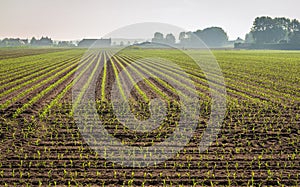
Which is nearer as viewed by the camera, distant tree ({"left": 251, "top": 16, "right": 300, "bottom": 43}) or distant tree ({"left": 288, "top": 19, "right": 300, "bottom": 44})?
distant tree ({"left": 288, "top": 19, "right": 300, "bottom": 44})

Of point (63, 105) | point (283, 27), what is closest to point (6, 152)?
point (63, 105)

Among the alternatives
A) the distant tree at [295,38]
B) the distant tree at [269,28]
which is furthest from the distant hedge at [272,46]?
the distant tree at [269,28]

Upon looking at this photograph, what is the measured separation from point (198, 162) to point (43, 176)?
332 cm

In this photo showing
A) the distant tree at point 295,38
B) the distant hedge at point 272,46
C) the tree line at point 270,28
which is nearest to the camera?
the distant hedge at point 272,46

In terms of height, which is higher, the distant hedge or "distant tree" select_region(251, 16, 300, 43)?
"distant tree" select_region(251, 16, 300, 43)

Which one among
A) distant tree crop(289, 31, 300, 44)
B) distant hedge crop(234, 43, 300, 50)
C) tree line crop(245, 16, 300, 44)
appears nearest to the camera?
distant hedge crop(234, 43, 300, 50)

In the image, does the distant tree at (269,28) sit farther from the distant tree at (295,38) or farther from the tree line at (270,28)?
the distant tree at (295,38)

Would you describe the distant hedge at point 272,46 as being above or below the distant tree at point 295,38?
below

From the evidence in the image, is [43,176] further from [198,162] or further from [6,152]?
[198,162]

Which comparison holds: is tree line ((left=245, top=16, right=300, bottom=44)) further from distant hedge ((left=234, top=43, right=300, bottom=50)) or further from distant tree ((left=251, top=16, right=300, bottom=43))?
distant hedge ((left=234, top=43, right=300, bottom=50))

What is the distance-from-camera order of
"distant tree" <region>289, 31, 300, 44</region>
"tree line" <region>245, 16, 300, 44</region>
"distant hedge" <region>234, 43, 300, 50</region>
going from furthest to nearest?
"tree line" <region>245, 16, 300, 44</region> < "distant tree" <region>289, 31, 300, 44</region> < "distant hedge" <region>234, 43, 300, 50</region>

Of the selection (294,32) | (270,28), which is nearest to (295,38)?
(294,32)

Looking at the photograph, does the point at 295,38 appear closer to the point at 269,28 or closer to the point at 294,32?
the point at 294,32

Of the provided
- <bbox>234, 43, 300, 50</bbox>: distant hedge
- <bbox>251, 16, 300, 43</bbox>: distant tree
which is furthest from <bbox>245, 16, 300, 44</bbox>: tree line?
<bbox>234, 43, 300, 50</bbox>: distant hedge
